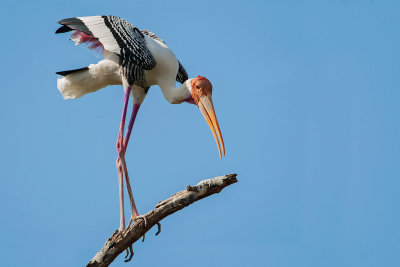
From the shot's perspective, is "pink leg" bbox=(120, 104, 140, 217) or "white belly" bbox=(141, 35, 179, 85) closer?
"pink leg" bbox=(120, 104, 140, 217)

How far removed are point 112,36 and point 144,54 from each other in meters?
0.51

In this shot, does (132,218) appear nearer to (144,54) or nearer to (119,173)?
(119,173)

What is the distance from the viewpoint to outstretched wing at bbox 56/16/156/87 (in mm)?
7945

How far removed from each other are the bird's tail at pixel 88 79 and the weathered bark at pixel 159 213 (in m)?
2.27

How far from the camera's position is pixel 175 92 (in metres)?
8.33

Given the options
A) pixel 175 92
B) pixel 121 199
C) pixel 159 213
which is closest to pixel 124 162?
pixel 121 199

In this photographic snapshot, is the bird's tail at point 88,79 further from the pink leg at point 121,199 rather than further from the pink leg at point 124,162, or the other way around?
the pink leg at point 121,199

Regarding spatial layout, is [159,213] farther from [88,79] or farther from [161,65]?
[88,79]

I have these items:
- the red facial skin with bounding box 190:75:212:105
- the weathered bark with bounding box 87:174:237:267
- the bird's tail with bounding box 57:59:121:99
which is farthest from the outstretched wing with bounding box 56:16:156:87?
the weathered bark with bounding box 87:174:237:267

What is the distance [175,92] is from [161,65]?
1.47ft

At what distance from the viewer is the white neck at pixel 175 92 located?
8.23 meters

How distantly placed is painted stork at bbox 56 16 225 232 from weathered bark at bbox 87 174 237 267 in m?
0.31

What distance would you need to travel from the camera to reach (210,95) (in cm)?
802

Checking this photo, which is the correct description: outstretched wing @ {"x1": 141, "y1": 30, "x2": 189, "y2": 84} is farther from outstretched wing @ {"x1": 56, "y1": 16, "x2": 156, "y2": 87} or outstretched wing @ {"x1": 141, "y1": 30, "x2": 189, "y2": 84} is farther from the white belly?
outstretched wing @ {"x1": 56, "y1": 16, "x2": 156, "y2": 87}
